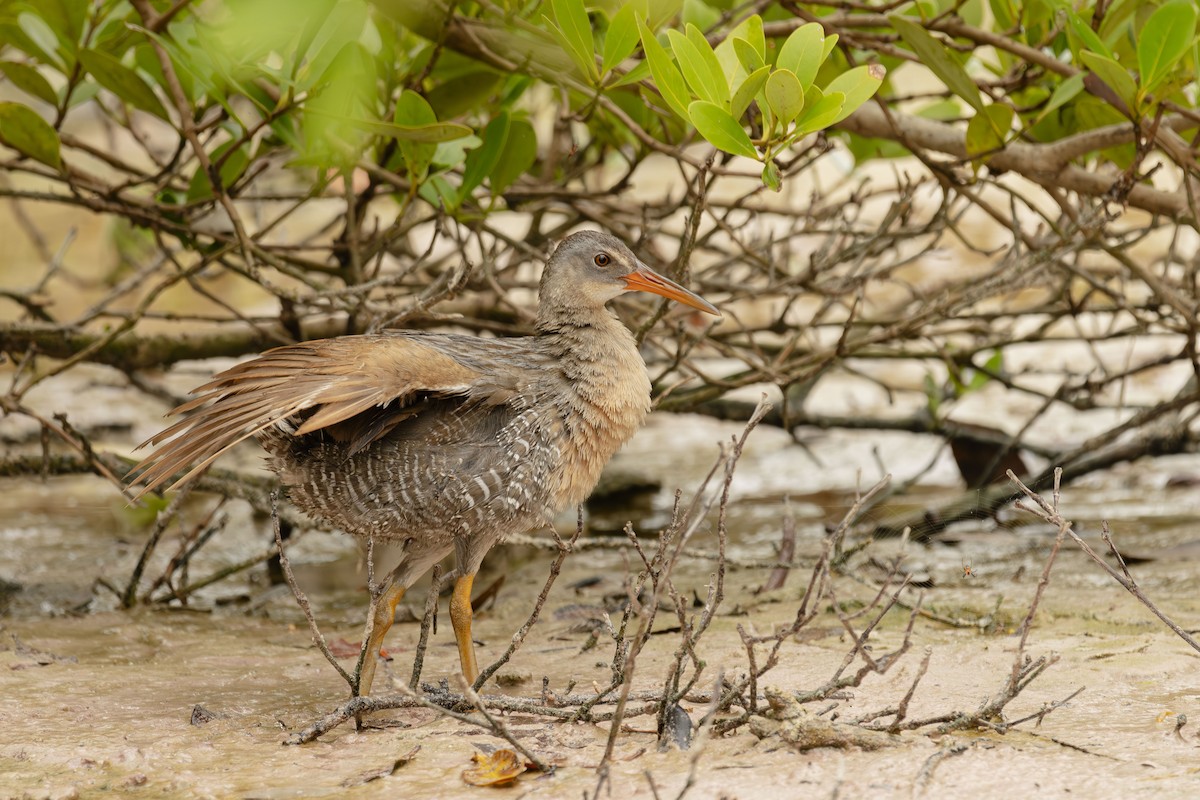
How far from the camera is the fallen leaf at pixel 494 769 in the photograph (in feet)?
8.87

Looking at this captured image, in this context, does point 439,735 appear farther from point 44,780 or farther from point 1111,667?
point 1111,667

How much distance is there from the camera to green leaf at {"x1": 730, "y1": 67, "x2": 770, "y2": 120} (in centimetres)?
290

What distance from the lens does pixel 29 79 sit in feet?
13.6

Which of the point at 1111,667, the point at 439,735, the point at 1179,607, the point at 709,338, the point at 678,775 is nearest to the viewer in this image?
the point at 678,775

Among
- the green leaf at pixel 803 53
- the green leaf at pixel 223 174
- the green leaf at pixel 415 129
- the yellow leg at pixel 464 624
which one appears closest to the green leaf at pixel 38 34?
the green leaf at pixel 223 174

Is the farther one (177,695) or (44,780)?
(177,695)

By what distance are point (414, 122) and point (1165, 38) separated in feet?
7.17

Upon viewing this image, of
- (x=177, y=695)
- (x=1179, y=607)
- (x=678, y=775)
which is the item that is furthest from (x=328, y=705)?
(x=1179, y=607)

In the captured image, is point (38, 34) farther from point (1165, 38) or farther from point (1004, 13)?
point (1165, 38)

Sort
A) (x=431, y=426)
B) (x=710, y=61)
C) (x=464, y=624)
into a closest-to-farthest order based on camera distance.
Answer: (x=710, y=61) → (x=431, y=426) → (x=464, y=624)

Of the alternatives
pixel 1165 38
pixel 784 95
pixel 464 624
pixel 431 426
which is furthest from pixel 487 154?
pixel 1165 38

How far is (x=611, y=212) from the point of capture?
5.40 meters

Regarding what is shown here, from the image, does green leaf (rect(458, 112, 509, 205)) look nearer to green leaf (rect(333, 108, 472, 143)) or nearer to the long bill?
green leaf (rect(333, 108, 472, 143))

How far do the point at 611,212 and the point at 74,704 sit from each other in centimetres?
299
